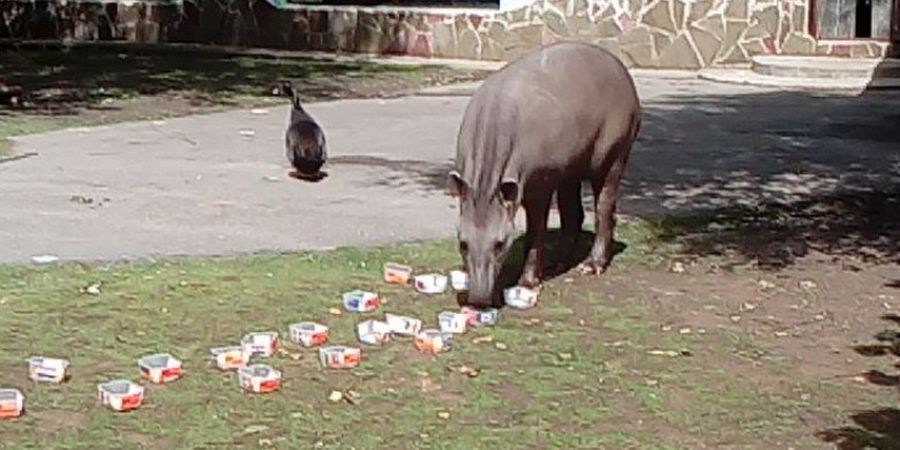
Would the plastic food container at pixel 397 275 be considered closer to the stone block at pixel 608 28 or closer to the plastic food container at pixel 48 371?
the plastic food container at pixel 48 371

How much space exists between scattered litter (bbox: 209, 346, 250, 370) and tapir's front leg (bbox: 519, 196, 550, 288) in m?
1.88

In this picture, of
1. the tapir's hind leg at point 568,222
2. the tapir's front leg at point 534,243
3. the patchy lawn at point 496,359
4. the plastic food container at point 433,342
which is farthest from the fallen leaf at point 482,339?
the tapir's hind leg at point 568,222

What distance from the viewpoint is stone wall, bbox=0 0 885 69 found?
69.6ft

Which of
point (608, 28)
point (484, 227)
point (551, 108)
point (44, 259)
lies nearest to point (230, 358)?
point (484, 227)

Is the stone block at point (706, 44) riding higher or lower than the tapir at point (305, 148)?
lower

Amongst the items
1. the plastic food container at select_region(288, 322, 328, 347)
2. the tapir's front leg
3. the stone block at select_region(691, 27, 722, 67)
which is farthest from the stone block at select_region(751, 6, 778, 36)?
the plastic food container at select_region(288, 322, 328, 347)

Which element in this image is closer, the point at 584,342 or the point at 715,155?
the point at 584,342

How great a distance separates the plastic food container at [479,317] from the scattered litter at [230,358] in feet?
3.71

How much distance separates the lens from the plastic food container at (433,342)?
22.8ft

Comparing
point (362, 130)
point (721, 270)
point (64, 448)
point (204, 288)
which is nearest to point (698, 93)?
point (362, 130)

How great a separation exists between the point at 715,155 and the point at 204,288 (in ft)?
21.0

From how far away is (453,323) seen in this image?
7309 mm

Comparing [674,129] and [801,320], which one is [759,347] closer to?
[801,320]

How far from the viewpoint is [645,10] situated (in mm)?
21469
